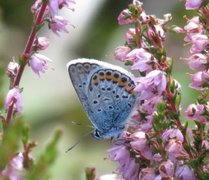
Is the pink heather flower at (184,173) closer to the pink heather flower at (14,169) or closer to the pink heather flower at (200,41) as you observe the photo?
the pink heather flower at (200,41)

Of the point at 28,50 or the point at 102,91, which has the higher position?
the point at 28,50

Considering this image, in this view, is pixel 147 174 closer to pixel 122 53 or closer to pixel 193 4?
pixel 122 53

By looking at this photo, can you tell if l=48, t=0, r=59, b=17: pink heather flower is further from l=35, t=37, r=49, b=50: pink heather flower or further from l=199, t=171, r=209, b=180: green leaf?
l=199, t=171, r=209, b=180: green leaf

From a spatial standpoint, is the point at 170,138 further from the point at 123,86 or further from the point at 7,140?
the point at 7,140

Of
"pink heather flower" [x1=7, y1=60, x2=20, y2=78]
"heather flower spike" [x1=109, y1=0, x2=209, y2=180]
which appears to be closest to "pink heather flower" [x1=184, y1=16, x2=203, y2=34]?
"heather flower spike" [x1=109, y1=0, x2=209, y2=180]

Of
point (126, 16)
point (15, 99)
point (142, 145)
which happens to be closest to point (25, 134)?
point (15, 99)
